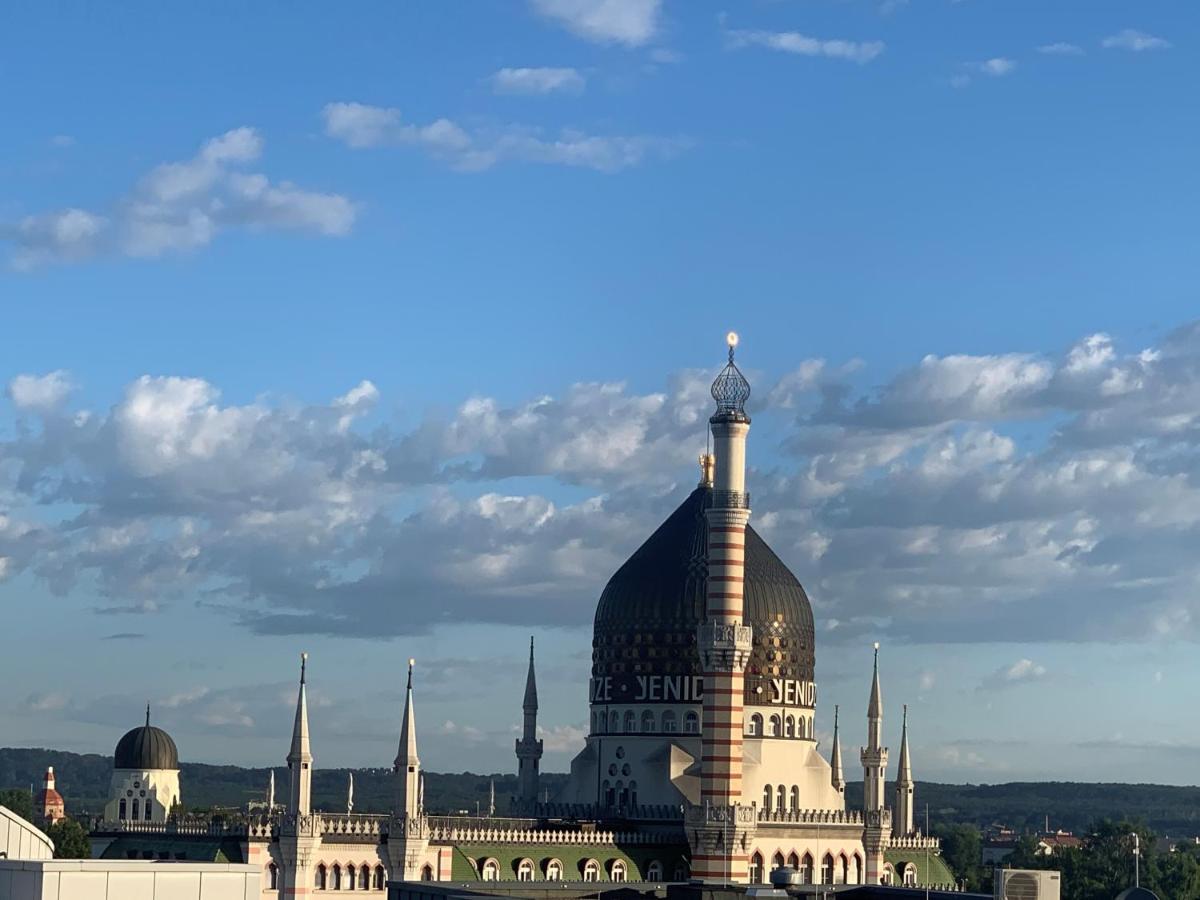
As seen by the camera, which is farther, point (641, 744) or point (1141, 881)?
point (1141, 881)

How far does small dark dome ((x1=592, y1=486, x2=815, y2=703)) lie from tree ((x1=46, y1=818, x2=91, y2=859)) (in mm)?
29847

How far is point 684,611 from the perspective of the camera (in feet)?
393

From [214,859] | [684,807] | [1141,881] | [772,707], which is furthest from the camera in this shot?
[1141,881]

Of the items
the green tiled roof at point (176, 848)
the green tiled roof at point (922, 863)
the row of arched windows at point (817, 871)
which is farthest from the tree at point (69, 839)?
the green tiled roof at point (922, 863)

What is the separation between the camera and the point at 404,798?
354ft

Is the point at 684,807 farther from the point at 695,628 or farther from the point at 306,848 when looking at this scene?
the point at 306,848

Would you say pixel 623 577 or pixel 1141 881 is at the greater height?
pixel 623 577

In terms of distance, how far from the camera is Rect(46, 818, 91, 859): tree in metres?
130

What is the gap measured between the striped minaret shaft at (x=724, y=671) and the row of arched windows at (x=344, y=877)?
13.2m

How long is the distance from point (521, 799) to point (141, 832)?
21.3 meters

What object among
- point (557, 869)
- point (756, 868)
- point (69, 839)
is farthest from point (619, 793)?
point (69, 839)

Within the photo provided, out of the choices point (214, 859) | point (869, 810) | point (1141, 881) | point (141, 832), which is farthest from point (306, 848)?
point (1141, 881)

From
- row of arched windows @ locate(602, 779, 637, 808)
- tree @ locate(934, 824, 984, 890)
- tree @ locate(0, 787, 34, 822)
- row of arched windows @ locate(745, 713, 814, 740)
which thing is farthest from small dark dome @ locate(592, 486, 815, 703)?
tree @ locate(0, 787, 34, 822)

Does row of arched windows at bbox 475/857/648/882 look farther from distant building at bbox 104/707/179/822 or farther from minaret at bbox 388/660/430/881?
distant building at bbox 104/707/179/822
